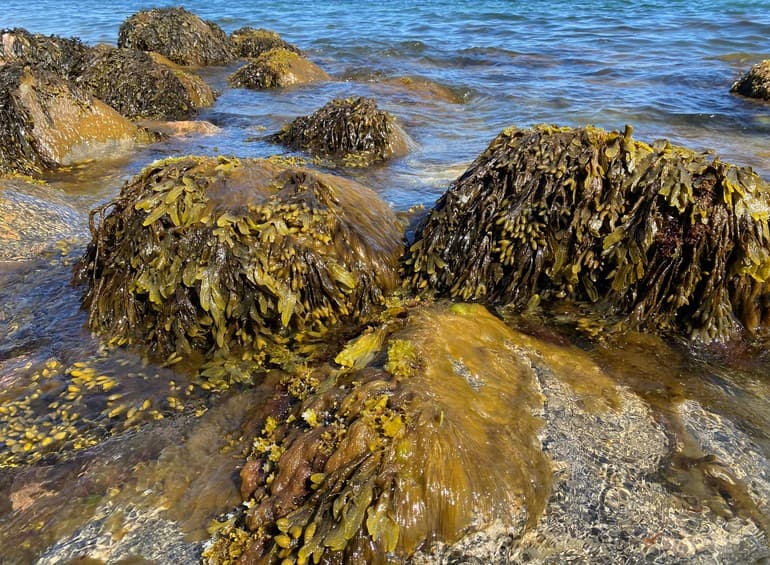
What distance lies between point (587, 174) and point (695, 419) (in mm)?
1777

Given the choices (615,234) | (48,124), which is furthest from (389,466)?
(48,124)

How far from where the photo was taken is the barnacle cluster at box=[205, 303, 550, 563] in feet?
8.20

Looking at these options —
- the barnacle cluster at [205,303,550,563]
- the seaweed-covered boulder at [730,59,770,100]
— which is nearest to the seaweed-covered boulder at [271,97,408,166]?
the barnacle cluster at [205,303,550,563]

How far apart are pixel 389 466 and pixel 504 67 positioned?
13013 millimetres

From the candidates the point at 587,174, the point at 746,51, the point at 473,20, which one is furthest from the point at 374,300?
the point at 473,20

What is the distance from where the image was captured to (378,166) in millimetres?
7762

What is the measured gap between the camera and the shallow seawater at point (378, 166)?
298cm

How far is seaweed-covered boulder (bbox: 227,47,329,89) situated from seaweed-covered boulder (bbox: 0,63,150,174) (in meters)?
4.73

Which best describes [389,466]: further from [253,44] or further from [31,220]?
[253,44]

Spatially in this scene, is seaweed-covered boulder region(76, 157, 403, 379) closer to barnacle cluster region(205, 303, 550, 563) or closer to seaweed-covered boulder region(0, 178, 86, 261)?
barnacle cluster region(205, 303, 550, 563)

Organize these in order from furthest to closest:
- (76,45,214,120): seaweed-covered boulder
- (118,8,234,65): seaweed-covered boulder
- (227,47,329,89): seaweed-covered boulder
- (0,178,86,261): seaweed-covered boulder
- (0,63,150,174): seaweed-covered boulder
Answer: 1. (118,8,234,65): seaweed-covered boulder
2. (227,47,329,89): seaweed-covered boulder
3. (76,45,214,120): seaweed-covered boulder
4. (0,63,150,174): seaweed-covered boulder
5. (0,178,86,261): seaweed-covered boulder

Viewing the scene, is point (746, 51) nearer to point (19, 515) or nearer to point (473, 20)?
point (473, 20)

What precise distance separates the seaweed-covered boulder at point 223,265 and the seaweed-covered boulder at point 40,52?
8.87 m

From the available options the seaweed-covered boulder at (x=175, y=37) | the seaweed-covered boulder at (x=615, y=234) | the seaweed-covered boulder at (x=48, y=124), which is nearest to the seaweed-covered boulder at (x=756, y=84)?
the seaweed-covered boulder at (x=615, y=234)
